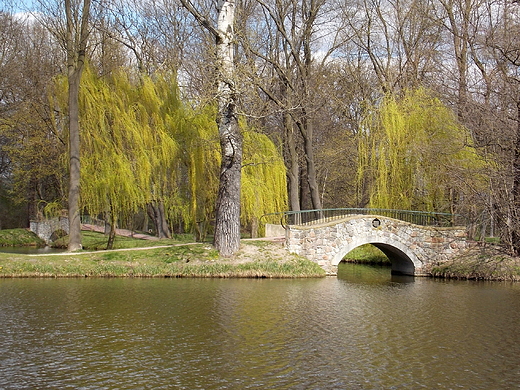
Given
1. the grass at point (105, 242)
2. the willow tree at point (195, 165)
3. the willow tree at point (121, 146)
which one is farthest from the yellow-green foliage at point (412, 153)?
the grass at point (105, 242)

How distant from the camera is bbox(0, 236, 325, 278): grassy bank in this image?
15.2 meters

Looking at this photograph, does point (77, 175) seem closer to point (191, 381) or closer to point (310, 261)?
point (310, 261)

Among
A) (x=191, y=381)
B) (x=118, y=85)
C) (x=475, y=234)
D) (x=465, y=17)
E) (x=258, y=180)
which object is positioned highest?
(x=465, y=17)

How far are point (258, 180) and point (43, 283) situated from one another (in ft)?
30.3

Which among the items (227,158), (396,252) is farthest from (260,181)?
(396,252)

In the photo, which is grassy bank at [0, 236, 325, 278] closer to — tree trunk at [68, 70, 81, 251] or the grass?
tree trunk at [68, 70, 81, 251]

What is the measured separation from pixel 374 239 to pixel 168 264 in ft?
19.6

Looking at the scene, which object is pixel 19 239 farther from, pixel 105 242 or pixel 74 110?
pixel 74 110

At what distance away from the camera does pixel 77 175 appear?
18.8 metres

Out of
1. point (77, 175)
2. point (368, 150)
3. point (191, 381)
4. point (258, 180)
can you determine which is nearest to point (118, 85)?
point (77, 175)

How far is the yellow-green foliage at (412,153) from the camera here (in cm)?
1944

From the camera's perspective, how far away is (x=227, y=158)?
670 inches

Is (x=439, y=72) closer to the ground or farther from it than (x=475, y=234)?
farther from it

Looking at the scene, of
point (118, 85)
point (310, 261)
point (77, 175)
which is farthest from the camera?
point (118, 85)
